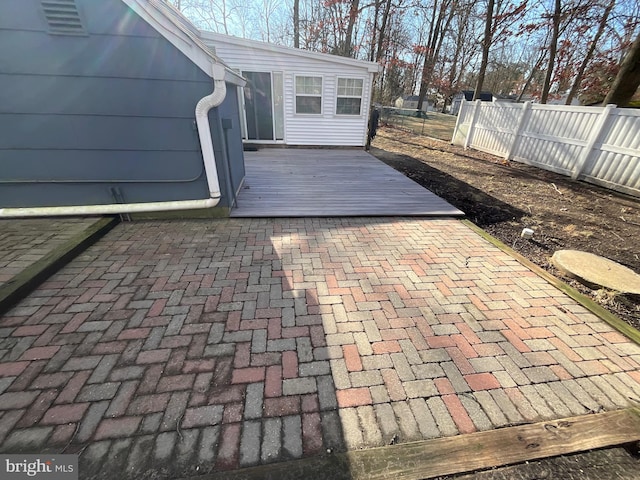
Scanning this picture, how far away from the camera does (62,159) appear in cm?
337

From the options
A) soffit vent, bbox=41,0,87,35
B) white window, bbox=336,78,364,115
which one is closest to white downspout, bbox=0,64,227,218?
soffit vent, bbox=41,0,87,35

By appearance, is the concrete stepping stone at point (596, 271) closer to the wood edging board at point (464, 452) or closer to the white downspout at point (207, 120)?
the wood edging board at point (464, 452)

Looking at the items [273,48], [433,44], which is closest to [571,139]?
[273,48]

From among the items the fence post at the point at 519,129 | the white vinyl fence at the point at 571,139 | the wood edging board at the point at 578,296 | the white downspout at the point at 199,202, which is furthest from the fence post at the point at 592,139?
the white downspout at the point at 199,202

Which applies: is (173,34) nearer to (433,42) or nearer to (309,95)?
(309,95)

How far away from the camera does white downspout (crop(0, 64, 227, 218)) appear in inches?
127

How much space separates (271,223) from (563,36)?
17.4 m

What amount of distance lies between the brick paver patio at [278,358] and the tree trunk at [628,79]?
875 centimetres

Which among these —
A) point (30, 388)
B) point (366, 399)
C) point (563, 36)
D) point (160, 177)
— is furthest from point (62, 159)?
point (563, 36)

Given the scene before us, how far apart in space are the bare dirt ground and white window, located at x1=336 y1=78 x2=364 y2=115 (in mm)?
2026

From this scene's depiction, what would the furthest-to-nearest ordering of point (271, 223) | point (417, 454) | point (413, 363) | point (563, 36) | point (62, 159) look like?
point (563, 36) → point (271, 223) → point (62, 159) → point (413, 363) → point (417, 454)

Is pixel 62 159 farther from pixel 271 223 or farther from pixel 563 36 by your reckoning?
pixel 563 36

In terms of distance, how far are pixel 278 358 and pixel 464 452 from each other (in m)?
1.16

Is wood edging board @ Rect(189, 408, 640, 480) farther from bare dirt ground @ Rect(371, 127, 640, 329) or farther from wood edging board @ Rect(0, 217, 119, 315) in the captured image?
wood edging board @ Rect(0, 217, 119, 315)
